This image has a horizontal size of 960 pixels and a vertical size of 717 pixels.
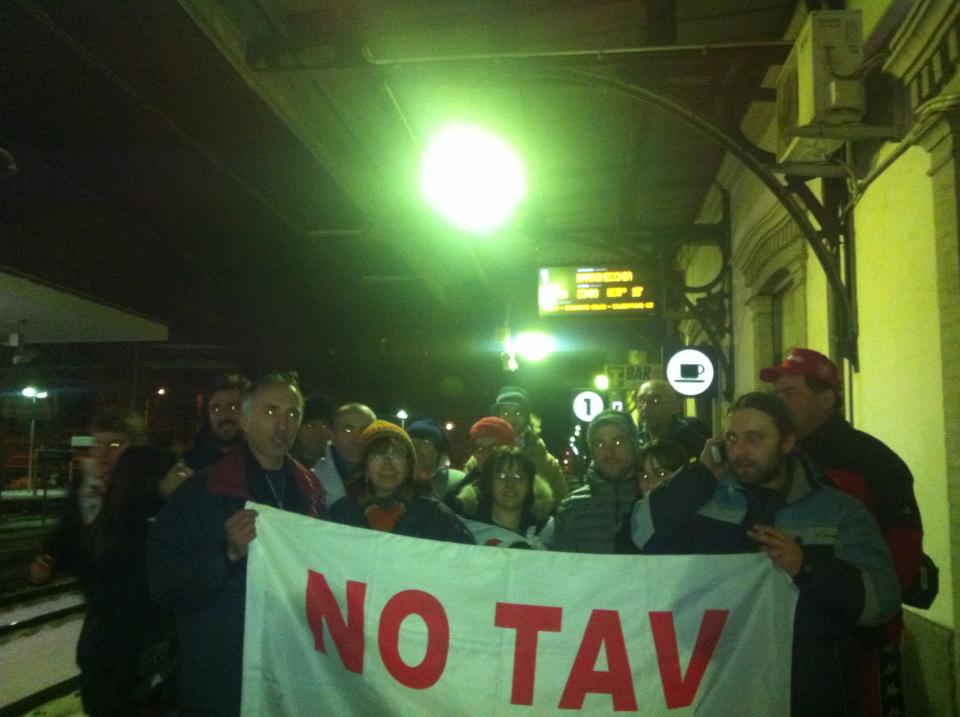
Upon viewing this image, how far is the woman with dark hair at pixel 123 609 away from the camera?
345cm

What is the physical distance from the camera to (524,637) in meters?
2.95

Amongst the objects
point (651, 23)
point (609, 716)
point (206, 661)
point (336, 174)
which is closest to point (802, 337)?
point (651, 23)

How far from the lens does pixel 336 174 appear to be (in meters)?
6.98

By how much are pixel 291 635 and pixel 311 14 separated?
429 cm

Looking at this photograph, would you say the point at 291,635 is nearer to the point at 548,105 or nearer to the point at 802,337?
the point at 802,337

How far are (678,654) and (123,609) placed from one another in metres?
2.22

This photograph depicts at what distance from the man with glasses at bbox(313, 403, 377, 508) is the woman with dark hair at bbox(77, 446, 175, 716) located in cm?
152

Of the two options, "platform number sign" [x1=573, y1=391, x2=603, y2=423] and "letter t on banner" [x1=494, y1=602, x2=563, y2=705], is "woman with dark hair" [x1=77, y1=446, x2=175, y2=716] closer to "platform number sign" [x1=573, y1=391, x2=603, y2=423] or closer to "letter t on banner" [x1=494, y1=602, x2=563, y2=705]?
"letter t on banner" [x1=494, y1=602, x2=563, y2=705]

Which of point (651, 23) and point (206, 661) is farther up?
point (651, 23)

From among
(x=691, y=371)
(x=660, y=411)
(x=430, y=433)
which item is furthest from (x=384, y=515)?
(x=691, y=371)

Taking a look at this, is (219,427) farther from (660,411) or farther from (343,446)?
(660,411)

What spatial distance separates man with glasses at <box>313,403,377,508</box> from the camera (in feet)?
16.9

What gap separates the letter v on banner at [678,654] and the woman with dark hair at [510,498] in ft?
4.32

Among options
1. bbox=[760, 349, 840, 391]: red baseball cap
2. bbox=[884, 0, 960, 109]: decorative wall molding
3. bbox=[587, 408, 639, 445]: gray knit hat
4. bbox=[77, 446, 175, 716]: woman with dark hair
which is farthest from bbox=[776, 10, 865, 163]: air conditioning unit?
bbox=[77, 446, 175, 716]: woman with dark hair
